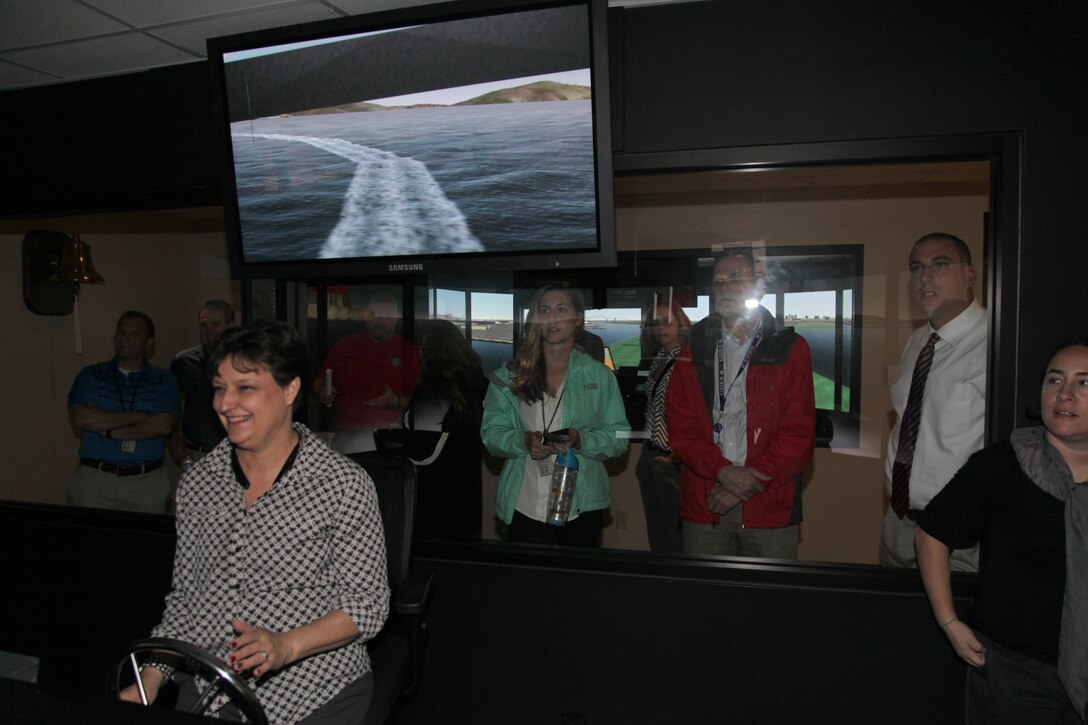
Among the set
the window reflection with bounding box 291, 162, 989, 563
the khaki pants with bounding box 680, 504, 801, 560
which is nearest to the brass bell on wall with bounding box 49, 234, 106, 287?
the window reflection with bounding box 291, 162, 989, 563

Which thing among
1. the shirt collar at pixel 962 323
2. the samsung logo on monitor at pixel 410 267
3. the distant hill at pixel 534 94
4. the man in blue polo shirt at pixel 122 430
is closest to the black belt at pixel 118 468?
the man in blue polo shirt at pixel 122 430

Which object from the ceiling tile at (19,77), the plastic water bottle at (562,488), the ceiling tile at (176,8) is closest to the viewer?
the ceiling tile at (176,8)

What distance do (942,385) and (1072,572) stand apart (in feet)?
2.76

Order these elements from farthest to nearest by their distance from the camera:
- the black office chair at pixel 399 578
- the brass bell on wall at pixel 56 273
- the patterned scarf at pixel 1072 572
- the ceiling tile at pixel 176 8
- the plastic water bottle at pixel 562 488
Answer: the brass bell on wall at pixel 56 273, the plastic water bottle at pixel 562 488, the ceiling tile at pixel 176 8, the black office chair at pixel 399 578, the patterned scarf at pixel 1072 572

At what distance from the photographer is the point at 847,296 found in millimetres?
2719

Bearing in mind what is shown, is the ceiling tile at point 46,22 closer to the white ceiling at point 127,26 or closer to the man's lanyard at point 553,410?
the white ceiling at point 127,26

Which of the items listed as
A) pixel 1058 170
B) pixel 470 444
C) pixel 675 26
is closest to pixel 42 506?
pixel 470 444

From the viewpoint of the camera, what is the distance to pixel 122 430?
11.9 feet

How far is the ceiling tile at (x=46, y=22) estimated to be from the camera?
242 centimetres

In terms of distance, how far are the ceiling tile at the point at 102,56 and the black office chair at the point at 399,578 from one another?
1.99 meters

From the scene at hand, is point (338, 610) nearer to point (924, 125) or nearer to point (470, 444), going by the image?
point (470, 444)

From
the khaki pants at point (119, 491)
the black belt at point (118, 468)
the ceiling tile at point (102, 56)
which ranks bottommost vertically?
the khaki pants at point (119, 491)

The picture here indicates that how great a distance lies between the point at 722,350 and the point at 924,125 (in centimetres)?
102

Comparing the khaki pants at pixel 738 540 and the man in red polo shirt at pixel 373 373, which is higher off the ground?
the man in red polo shirt at pixel 373 373
